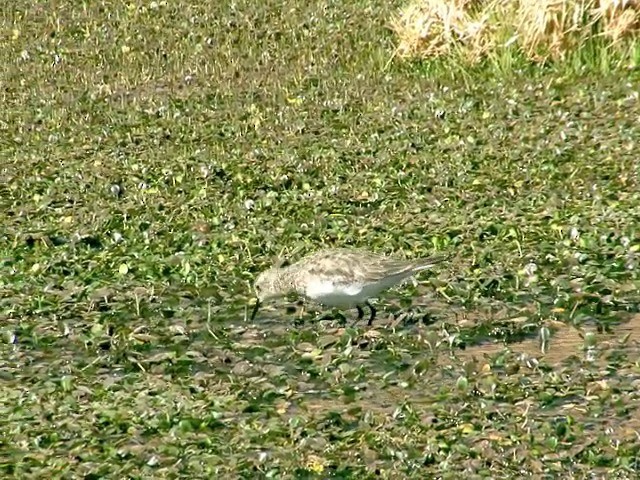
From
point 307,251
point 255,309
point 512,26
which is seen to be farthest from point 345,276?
point 512,26

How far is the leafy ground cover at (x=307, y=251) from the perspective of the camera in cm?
764

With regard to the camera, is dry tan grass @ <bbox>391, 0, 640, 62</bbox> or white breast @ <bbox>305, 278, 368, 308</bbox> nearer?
white breast @ <bbox>305, 278, 368, 308</bbox>

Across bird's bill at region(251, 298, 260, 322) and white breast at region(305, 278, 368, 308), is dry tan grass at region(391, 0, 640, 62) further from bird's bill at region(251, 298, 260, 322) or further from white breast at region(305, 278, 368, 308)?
white breast at region(305, 278, 368, 308)

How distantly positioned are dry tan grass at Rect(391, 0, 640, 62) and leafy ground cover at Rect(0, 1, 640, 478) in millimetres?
419

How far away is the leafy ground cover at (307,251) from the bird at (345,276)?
0.25m

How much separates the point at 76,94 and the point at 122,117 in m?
1.59

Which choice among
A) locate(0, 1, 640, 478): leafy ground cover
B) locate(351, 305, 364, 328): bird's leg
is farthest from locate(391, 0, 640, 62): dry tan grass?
locate(351, 305, 364, 328): bird's leg

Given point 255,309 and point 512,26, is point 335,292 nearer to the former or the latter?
point 255,309

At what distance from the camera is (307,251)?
11180mm

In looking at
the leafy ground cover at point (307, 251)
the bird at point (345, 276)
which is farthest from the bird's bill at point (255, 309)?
the bird at point (345, 276)

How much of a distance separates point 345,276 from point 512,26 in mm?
8697

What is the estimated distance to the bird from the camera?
910 centimetres

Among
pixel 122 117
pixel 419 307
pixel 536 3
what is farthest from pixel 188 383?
pixel 536 3

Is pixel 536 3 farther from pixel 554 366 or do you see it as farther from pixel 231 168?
pixel 554 366
